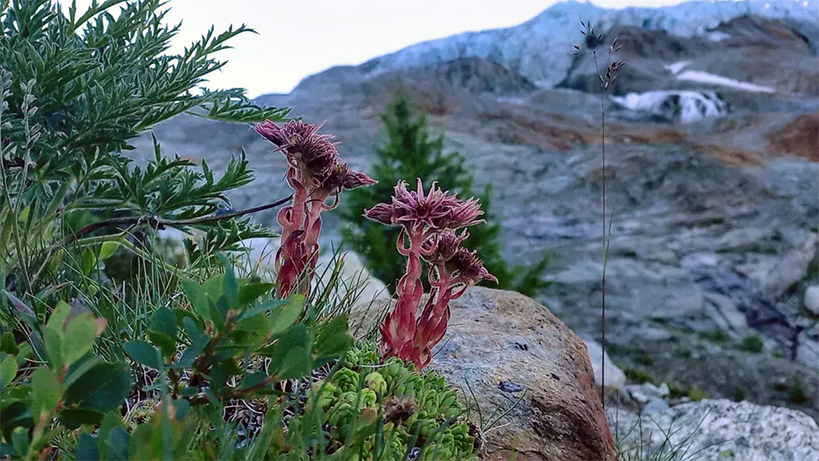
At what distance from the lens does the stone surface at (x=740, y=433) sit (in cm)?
183

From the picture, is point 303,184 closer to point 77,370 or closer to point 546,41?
point 77,370

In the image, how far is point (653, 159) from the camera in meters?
5.66

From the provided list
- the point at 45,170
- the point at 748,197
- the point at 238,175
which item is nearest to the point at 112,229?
the point at 45,170

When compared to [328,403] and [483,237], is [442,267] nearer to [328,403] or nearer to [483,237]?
[328,403]

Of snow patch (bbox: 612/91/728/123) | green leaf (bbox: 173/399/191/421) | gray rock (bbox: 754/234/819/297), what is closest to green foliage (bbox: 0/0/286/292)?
green leaf (bbox: 173/399/191/421)

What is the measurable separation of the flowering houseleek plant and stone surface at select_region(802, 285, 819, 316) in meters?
4.90

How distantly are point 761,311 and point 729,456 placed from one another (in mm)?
3455

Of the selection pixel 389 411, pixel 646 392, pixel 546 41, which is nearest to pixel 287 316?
pixel 389 411

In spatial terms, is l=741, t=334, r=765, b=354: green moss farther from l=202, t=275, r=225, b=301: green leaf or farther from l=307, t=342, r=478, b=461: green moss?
l=202, t=275, r=225, b=301: green leaf

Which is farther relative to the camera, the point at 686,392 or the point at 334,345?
the point at 686,392

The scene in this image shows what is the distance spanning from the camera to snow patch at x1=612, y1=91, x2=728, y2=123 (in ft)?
19.3

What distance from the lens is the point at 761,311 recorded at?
4.79 m

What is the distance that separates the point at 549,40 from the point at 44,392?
6361 millimetres

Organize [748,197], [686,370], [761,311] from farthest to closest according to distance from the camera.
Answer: [748,197], [761,311], [686,370]
